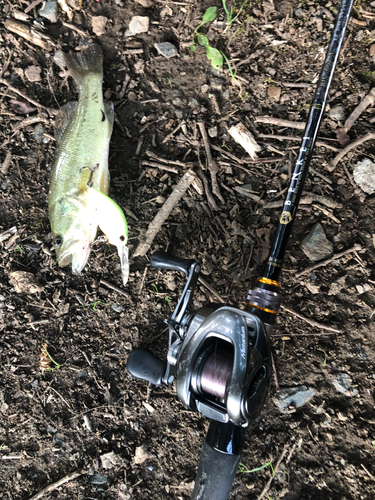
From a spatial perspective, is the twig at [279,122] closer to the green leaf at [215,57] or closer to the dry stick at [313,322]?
the green leaf at [215,57]

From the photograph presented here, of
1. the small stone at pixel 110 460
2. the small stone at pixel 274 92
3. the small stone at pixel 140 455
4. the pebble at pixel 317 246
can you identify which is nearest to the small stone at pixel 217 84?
the small stone at pixel 274 92

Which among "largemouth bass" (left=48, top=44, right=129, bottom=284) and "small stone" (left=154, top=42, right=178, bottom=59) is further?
"small stone" (left=154, top=42, right=178, bottom=59)

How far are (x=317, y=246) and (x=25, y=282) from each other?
262 centimetres

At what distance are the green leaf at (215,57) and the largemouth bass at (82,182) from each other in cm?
105

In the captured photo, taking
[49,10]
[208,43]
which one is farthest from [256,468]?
[49,10]

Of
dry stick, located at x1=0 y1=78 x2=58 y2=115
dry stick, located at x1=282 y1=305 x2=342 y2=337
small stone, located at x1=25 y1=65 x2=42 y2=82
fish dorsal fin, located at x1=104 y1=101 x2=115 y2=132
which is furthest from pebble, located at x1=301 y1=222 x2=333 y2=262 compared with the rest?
small stone, located at x1=25 y1=65 x2=42 y2=82

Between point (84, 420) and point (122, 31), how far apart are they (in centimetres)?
363

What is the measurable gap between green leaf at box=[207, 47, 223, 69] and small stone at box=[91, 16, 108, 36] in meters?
1.03

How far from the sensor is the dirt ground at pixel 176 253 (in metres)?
3.02

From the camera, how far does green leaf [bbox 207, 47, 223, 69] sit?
3268 mm

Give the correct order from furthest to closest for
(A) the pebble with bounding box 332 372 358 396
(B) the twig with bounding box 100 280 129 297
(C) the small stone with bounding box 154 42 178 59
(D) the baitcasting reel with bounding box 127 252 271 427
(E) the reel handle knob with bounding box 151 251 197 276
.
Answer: (C) the small stone with bounding box 154 42 178 59 → (B) the twig with bounding box 100 280 129 297 → (A) the pebble with bounding box 332 372 358 396 → (E) the reel handle knob with bounding box 151 251 197 276 → (D) the baitcasting reel with bounding box 127 252 271 427

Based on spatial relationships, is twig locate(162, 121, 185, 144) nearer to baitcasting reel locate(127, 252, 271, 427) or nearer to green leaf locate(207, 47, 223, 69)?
green leaf locate(207, 47, 223, 69)

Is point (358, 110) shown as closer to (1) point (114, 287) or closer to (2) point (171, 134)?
(2) point (171, 134)

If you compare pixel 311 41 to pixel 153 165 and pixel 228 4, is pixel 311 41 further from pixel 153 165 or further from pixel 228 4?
pixel 153 165
